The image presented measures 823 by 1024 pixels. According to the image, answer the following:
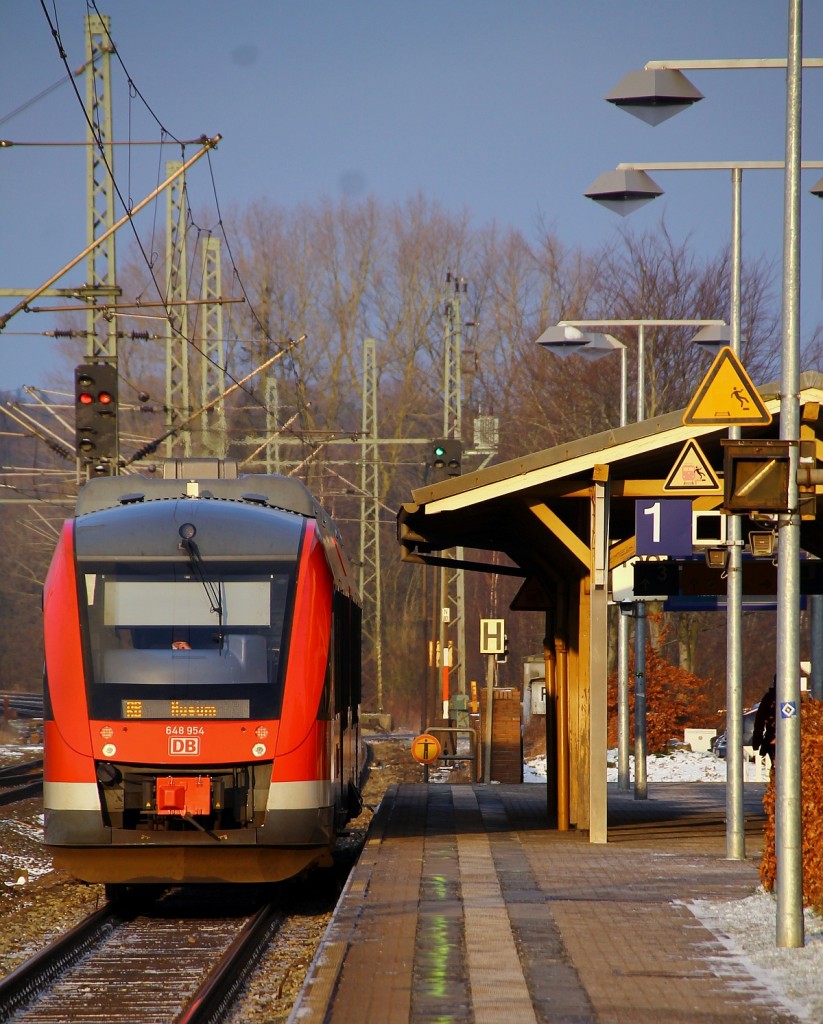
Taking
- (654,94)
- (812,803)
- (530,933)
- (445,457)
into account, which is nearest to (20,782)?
(445,457)

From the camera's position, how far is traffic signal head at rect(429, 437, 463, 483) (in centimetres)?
2548

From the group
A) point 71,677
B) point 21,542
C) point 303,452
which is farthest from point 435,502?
point 21,542

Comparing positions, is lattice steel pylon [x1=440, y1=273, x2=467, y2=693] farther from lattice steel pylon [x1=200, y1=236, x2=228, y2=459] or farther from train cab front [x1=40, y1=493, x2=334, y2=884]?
train cab front [x1=40, y1=493, x2=334, y2=884]

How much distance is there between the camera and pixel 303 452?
5497cm

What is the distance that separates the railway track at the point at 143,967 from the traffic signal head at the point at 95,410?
745cm

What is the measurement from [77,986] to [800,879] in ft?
14.2

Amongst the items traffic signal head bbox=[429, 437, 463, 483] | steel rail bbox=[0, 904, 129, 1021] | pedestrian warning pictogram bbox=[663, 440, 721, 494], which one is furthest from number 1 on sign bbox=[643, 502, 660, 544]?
traffic signal head bbox=[429, 437, 463, 483]

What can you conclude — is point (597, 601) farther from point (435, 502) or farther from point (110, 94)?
point (110, 94)

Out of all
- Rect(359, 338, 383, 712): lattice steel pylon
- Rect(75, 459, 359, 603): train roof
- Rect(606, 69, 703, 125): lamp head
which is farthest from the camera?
Rect(359, 338, 383, 712): lattice steel pylon

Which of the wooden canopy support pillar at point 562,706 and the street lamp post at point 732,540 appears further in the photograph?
the wooden canopy support pillar at point 562,706

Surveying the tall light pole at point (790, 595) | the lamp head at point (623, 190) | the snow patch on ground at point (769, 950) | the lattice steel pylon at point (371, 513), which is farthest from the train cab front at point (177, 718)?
the lattice steel pylon at point (371, 513)

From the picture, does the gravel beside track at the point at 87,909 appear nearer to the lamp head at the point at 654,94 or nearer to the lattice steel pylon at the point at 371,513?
the lamp head at the point at 654,94

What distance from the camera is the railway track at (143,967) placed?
8562 mm

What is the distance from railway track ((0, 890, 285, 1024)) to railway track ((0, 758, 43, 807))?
34.5 ft
